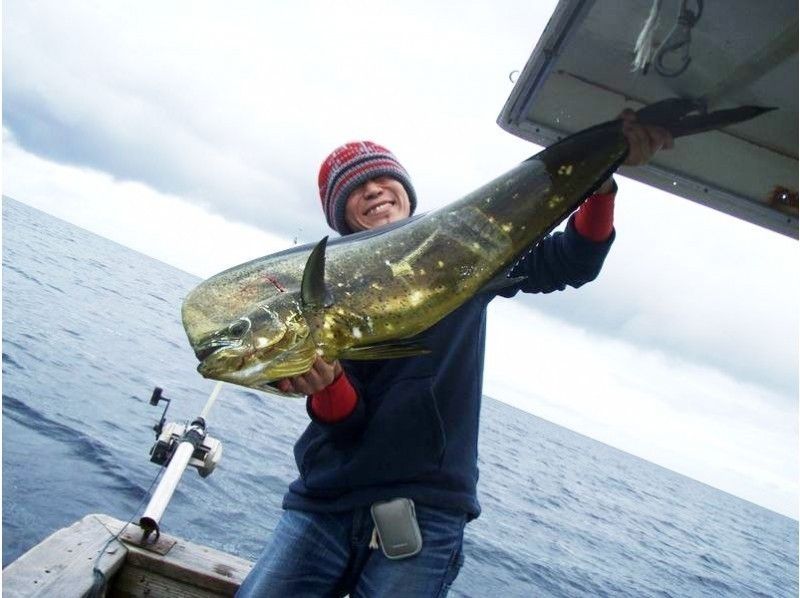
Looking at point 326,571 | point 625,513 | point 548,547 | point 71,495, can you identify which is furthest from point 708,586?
point 326,571

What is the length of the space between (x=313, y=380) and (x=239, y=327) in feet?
1.29

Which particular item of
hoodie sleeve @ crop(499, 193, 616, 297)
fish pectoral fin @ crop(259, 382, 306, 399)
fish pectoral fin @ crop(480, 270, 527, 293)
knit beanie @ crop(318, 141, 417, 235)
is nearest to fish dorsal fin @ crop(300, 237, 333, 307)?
fish pectoral fin @ crop(259, 382, 306, 399)

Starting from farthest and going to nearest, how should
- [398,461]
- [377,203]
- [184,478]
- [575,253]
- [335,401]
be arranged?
[184,478] < [377,203] < [575,253] < [398,461] < [335,401]

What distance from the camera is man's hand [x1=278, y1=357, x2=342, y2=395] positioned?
2.25m

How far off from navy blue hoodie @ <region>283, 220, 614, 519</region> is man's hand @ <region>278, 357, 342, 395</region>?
399 millimetres

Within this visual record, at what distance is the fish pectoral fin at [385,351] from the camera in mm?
2189

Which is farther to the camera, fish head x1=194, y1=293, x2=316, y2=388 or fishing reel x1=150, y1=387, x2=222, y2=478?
fishing reel x1=150, y1=387, x2=222, y2=478

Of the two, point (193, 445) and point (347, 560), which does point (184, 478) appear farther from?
point (347, 560)

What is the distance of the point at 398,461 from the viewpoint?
106 inches

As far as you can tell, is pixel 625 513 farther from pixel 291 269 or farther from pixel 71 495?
pixel 291 269

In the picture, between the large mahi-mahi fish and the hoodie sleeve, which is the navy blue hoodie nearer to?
the hoodie sleeve

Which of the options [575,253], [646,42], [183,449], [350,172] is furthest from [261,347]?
[183,449]

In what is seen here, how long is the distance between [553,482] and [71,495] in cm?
4638

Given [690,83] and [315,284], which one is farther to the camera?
[315,284]
